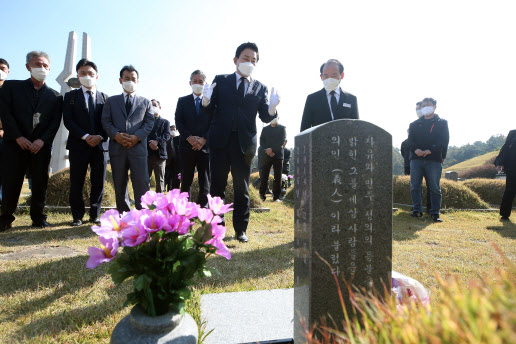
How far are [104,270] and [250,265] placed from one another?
146 centimetres

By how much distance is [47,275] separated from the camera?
2.86 meters

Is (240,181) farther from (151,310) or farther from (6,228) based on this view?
(6,228)

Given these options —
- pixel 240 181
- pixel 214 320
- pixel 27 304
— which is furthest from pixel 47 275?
pixel 240 181

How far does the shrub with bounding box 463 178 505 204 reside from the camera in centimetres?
1069

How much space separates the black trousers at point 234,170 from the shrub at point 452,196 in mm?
5735

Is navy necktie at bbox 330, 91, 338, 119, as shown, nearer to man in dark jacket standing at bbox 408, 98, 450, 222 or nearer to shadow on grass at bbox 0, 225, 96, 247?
man in dark jacket standing at bbox 408, 98, 450, 222

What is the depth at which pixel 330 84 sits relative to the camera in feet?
13.5

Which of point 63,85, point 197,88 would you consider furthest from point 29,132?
point 63,85

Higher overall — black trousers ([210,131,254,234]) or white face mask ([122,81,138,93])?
white face mask ([122,81,138,93])

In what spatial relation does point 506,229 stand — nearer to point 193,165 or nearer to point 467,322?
point 193,165

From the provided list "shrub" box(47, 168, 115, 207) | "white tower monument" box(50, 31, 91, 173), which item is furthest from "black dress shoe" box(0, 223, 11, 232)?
"white tower monument" box(50, 31, 91, 173)

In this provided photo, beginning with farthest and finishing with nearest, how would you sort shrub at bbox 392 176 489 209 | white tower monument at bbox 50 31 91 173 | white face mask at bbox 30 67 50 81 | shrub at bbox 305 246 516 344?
white tower monument at bbox 50 31 91 173, shrub at bbox 392 176 489 209, white face mask at bbox 30 67 50 81, shrub at bbox 305 246 516 344

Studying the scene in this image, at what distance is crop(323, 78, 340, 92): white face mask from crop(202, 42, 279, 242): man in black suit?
73 centimetres

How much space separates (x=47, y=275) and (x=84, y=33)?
1349 centimetres
